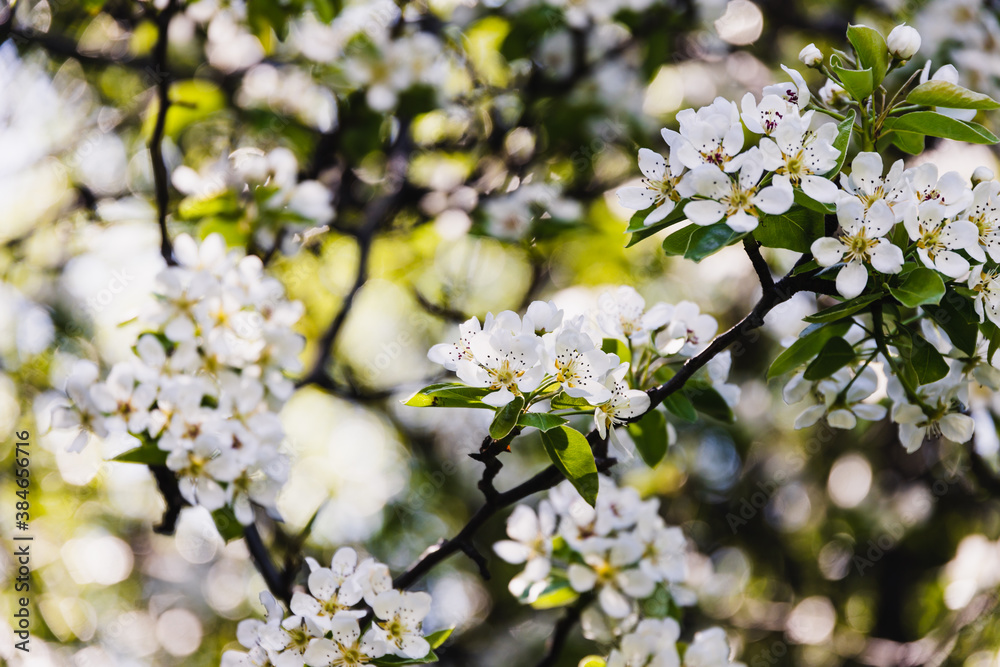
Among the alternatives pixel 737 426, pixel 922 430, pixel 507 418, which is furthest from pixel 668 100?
pixel 507 418

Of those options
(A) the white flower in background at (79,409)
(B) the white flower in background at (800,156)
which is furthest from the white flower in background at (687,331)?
(A) the white flower in background at (79,409)

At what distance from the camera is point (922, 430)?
1.36 m

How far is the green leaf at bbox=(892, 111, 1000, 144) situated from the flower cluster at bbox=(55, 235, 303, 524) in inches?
42.9

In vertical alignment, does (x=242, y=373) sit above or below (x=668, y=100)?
above

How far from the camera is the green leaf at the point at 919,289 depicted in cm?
98

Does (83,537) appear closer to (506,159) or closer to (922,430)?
(506,159)

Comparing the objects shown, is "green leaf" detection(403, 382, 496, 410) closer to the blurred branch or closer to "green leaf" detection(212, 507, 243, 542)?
"green leaf" detection(212, 507, 243, 542)

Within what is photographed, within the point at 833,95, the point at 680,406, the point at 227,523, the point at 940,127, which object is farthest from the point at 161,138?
the point at 940,127

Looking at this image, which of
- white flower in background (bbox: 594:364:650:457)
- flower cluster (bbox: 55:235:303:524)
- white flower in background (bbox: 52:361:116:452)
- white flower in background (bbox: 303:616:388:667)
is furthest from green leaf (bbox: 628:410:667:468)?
white flower in background (bbox: 52:361:116:452)

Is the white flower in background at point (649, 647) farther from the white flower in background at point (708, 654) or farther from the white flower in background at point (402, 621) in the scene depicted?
the white flower in background at point (402, 621)

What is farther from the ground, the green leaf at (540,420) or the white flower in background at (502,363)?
the white flower in background at (502,363)

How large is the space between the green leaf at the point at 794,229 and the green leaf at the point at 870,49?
23cm

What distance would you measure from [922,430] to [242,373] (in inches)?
48.2

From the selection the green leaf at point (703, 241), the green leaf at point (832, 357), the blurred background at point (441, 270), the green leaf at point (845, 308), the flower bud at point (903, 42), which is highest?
the flower bud at point (903, 42)
